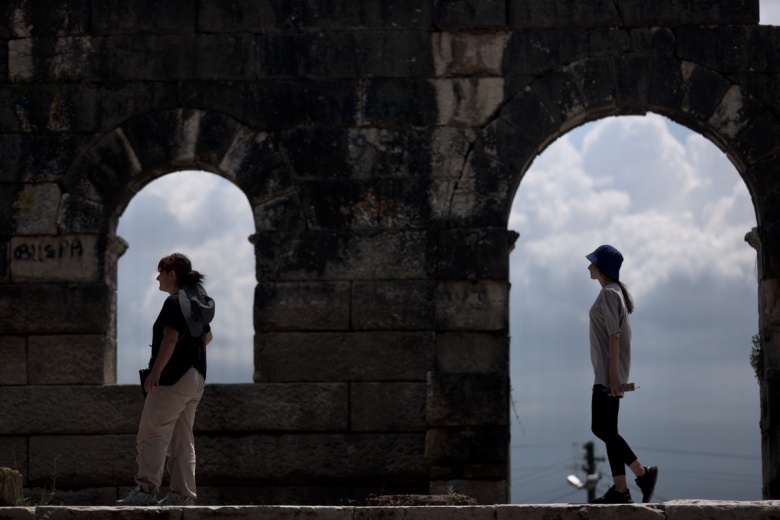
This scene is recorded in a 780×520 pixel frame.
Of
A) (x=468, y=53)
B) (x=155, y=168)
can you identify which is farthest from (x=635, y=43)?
(x=155, y=168)

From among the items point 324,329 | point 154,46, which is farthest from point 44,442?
point 154,46

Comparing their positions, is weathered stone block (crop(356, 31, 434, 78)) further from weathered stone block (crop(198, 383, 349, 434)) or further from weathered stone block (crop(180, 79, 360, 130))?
weathered stone block (crop(198, 383, 349, 434))

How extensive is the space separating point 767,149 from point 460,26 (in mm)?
2951

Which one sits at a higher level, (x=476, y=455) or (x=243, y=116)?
(x=243, y=116)

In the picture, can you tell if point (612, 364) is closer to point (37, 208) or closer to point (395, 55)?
point (395, 55)

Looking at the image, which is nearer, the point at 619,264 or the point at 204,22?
the point at 619,264

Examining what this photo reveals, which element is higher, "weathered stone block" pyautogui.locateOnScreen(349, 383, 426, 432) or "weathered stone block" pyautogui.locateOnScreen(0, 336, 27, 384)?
"weathered stone block" pyautogui.locateOnScreen(0, 336, 27, 384)

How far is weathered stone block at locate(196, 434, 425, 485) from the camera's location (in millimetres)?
12664

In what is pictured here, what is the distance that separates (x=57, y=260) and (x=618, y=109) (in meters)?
5.26

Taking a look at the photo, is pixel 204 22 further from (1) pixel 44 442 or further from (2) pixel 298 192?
(1) pixel 44 442

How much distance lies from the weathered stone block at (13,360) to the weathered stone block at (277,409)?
1671mm

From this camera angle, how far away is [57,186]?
13.2 meters

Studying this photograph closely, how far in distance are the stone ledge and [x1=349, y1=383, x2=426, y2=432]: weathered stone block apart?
13.0 feet

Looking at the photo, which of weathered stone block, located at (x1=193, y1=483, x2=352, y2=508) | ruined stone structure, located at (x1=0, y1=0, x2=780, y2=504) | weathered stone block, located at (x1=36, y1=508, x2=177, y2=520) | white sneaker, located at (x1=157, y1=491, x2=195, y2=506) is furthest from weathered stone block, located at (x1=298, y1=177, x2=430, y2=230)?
weathered stone block, located at (x1=36, y1=508, x2=177, y2=520)
